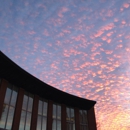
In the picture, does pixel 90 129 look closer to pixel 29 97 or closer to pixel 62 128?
pixel 62 128

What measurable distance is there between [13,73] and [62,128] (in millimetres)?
12198

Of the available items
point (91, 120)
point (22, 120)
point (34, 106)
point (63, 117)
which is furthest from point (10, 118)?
point (91, 120)

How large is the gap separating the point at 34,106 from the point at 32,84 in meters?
3.21

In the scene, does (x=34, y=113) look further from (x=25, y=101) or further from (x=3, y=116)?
(x=3, y=116)

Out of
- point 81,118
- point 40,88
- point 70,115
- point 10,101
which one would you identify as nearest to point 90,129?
point 81,118

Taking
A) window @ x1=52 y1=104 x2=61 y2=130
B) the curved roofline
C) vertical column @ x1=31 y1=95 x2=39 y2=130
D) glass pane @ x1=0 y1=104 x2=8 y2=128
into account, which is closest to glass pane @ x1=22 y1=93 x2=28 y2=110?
the curved roofline

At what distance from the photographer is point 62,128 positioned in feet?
81.1

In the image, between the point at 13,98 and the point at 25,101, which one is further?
the point at 25,101

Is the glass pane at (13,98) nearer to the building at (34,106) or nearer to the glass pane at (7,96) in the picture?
the building at (34,106)

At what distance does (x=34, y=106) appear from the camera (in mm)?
21969

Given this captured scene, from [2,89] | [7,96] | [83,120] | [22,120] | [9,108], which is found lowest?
[22,120]

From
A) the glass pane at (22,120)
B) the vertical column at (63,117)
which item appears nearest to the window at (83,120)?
the vertical column at (63,117)

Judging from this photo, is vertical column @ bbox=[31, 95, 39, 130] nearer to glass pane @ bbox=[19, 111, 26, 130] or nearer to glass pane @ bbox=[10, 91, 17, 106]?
glass pane @ bbox=[19, 111, 26, 130]

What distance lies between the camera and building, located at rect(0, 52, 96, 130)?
59.3 feet
